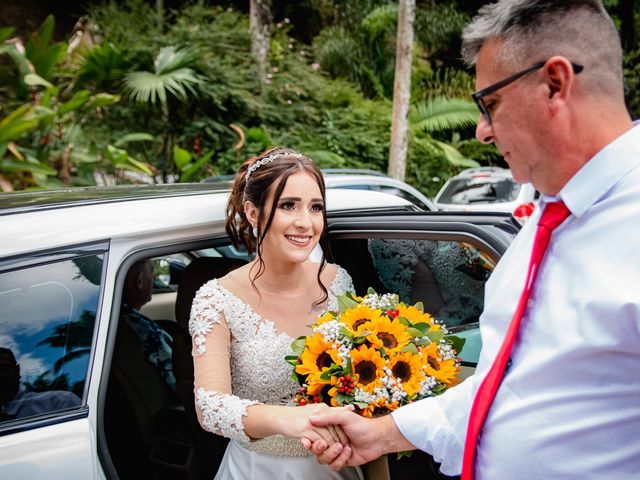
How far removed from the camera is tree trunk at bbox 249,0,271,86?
41.2ft

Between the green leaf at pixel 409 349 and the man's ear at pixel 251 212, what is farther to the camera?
the man's ear at pixel 251 212

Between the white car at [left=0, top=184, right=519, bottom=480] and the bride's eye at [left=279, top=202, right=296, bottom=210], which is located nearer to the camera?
the white car at [left=0, top=184, right=519, bottom=480]

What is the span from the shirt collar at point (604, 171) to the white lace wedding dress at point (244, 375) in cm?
119

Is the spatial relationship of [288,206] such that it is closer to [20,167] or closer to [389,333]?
[389,333]

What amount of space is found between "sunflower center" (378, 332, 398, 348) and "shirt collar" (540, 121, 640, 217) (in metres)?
0.83

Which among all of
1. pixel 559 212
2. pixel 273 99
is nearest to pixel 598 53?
pixel 559 212

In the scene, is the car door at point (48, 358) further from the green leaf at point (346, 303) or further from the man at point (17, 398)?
the green leaf at point (346, 303)

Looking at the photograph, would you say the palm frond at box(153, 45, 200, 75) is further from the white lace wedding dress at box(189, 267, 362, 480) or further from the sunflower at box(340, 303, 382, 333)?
the sunflower at box(340, 303, 382, 333)

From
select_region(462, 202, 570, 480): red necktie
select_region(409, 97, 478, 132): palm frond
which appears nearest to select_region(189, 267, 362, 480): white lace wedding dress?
select_region(462, 202, 570, 480): red necktie

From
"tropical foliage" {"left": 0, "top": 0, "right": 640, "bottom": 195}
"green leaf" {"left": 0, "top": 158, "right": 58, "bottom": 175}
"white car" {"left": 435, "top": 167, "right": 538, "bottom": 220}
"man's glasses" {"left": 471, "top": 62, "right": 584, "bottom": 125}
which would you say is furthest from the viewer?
"white car" {"left": 435, "top": 167, "right": 538, "bottom": 220}

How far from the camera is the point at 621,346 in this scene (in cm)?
101

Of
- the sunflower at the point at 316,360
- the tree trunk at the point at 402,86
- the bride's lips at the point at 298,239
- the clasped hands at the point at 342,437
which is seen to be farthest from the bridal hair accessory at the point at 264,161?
the tree trunk at the point at 402,86

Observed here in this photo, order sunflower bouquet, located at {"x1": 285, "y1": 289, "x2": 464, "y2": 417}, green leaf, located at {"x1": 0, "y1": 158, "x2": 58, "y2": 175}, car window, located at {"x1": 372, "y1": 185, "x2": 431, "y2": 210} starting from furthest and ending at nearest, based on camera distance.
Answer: green leaf, located at {"x1": 0, "y1": 158, "x2": 58, "y2": 175}
car window, located at {"x1": 372, "y1": 185, "x2": 431, "y2": 210}
sunflower bouquet, located at {"x1": 285, "y1": 289, "x2": 464, "y2": 417}

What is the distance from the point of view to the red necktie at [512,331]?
45.6 inches
